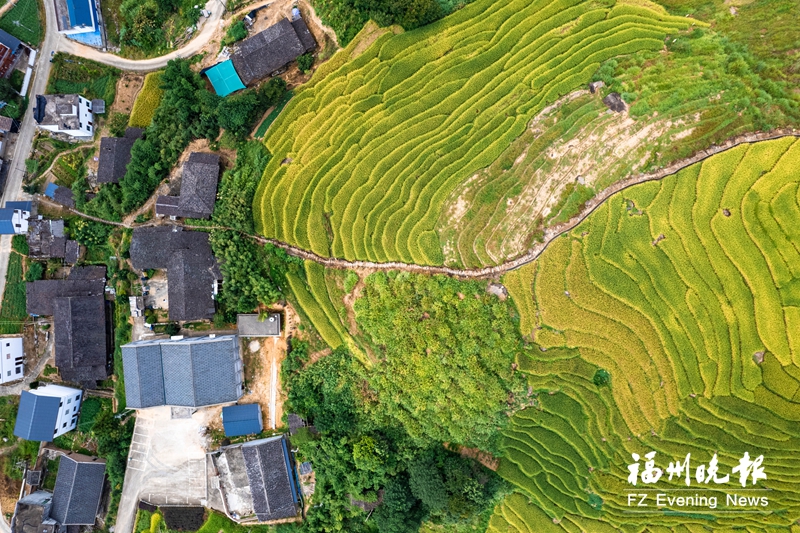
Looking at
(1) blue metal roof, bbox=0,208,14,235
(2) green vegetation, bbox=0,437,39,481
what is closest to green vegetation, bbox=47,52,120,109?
(1) blue metal roof, bbox=0,208,14,235

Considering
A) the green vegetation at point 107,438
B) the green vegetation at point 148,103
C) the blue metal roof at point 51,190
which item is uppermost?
the green vegetation at point 148,103

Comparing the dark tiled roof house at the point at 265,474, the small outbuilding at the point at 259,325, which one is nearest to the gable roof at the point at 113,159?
the small outbuilding at the point at 259,325

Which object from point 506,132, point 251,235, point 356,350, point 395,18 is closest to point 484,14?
point 395,18

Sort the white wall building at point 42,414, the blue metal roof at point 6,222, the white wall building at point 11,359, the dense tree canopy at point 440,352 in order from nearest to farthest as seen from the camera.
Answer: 1. the dense tree canopy at point 440,352
2. the white wall building at point 42,414
3. the white wall building at point 11,359
4. the blue metal roof at point 6,222

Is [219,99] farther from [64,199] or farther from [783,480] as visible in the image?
[783,480]

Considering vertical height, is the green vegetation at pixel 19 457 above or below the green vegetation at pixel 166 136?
below

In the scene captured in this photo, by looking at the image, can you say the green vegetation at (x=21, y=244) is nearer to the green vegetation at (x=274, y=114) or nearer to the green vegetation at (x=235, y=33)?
the green vegetation at (x=274, y=114)

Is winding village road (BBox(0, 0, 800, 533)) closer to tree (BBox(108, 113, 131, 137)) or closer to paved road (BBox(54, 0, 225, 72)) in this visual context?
paved road (BBox(54, 0, 225, 72))

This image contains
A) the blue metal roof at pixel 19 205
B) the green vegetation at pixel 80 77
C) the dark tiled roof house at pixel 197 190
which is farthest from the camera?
the green vegetation at pixel 80 77
